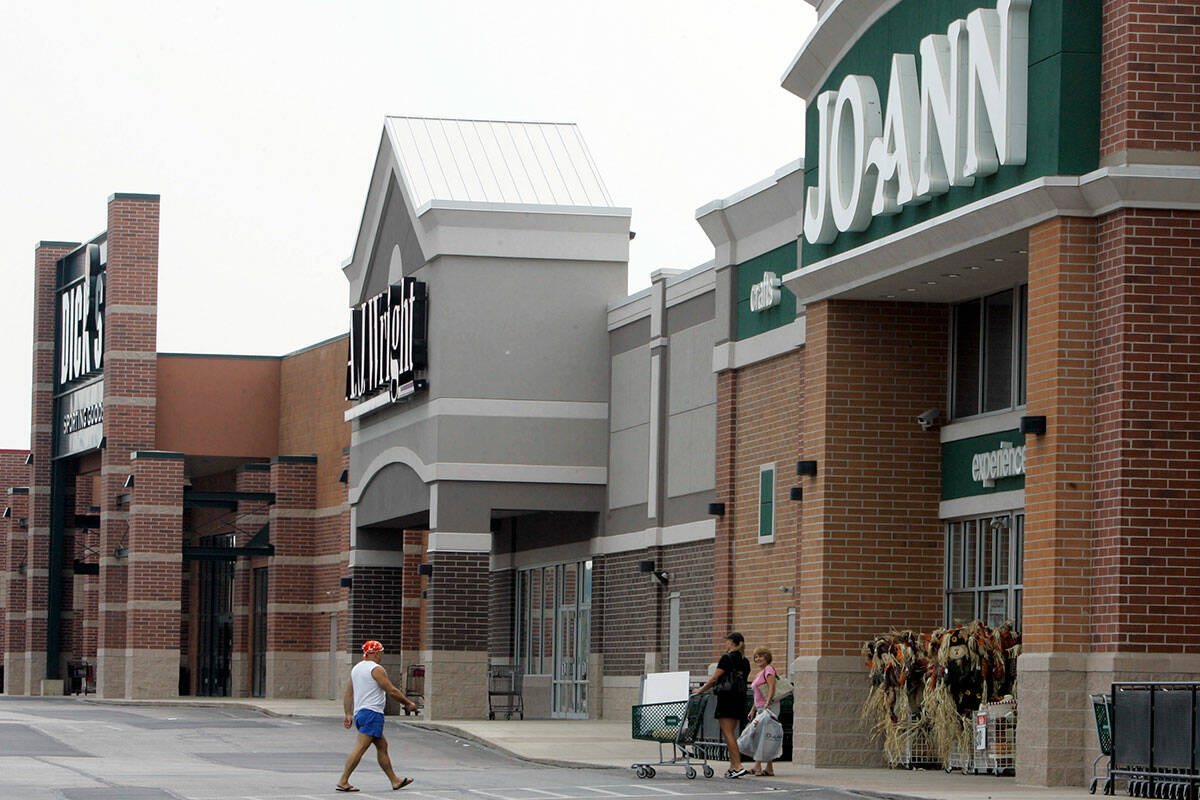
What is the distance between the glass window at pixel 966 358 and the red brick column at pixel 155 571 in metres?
30.1

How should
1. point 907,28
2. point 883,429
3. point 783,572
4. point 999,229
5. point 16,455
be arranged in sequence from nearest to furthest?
point 999,229
point 907,28
point 883,429
point 783,572
point 16,455

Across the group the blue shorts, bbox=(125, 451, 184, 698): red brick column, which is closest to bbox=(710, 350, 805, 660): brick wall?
the blue shorts

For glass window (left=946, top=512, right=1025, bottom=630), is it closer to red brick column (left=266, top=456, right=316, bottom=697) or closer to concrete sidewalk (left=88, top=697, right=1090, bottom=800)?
concrete sidewalk (left=88, top=697, right=1090, bottom=800)

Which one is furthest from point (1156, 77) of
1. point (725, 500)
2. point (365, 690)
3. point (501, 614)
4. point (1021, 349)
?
point (501, 614)

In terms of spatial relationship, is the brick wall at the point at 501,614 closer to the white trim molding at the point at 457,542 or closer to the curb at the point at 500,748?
the white trim molding at the point at 457,542

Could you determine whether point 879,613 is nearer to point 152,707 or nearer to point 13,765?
point 13,765

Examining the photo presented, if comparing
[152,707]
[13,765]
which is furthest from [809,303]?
[152,707]

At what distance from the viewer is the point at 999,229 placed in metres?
21.8

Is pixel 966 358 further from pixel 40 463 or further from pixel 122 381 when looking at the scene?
pixel 40 463

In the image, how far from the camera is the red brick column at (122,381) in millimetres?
52938

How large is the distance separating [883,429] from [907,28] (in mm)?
4943

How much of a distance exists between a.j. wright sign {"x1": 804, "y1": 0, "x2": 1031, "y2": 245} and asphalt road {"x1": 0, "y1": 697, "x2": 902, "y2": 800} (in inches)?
261

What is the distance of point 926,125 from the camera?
22.9m

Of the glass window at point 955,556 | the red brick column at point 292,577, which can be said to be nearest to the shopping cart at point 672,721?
the glass window at point 955,556
